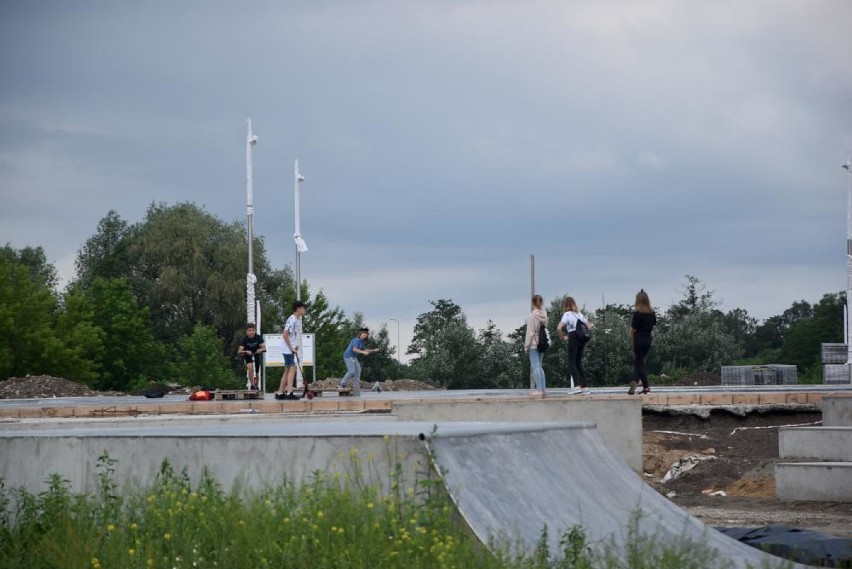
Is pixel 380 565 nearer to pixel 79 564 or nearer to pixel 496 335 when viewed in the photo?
pixel 79 564

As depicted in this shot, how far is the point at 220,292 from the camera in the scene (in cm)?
7269

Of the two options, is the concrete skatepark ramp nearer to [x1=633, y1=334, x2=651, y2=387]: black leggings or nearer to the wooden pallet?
[x1=633, y1=334, x2=651, y2=387]: black leggings

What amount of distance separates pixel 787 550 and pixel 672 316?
70.8m

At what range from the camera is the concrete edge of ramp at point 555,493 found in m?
8.11

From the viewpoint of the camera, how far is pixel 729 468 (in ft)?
62.7

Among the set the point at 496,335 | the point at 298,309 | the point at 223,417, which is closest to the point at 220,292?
the point at 496,335

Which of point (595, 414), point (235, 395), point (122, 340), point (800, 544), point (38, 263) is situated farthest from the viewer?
point (38, 263)

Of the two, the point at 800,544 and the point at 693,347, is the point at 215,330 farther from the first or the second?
the point at 800,544

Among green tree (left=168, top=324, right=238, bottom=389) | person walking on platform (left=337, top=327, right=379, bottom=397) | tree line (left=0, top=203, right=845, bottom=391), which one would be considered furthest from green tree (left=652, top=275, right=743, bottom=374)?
person walking on platform (left=337, top=327, right=379, bottom=397)

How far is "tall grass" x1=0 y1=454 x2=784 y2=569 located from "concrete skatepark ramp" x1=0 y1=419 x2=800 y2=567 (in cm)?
15

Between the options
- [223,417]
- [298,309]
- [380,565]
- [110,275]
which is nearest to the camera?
[380,565]

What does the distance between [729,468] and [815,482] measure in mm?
3560

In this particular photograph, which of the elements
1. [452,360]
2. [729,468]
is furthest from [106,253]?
[729,468]

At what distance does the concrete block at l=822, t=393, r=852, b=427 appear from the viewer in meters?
20.0
